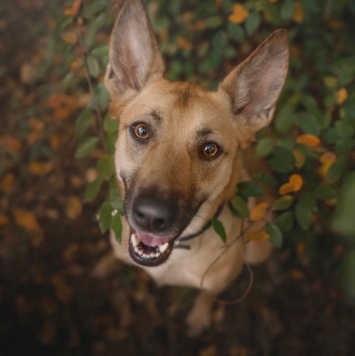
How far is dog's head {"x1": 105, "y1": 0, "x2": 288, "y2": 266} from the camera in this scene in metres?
1.85

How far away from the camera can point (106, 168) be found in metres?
2.11

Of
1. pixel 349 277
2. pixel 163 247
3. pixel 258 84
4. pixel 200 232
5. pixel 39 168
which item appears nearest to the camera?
pixel 349 277

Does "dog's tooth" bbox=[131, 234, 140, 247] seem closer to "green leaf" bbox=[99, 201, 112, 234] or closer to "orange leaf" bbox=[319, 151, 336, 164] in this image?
"green leaf" bbox=[99, 201, 112, 234]

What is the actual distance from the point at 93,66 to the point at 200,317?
244cm

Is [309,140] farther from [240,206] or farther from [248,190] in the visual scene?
[240,206]

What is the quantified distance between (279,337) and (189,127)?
7.95 ft

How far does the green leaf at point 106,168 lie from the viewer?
2.10m

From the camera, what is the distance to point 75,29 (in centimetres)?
243

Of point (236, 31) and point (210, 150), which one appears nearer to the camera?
point (210, 150)

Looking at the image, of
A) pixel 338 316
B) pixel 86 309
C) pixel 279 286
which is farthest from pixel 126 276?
pixel 338 316

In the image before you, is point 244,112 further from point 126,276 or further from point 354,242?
point 126,276

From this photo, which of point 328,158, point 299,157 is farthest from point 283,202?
point 328,158

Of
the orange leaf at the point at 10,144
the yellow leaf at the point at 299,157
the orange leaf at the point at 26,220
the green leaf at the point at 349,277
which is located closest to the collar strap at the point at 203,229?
the yellow leaf at the point at 299,157

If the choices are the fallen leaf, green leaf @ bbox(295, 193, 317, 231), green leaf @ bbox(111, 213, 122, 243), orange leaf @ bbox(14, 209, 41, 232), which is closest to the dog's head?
green leaf @ bbox(111, 213, 122, 243)
